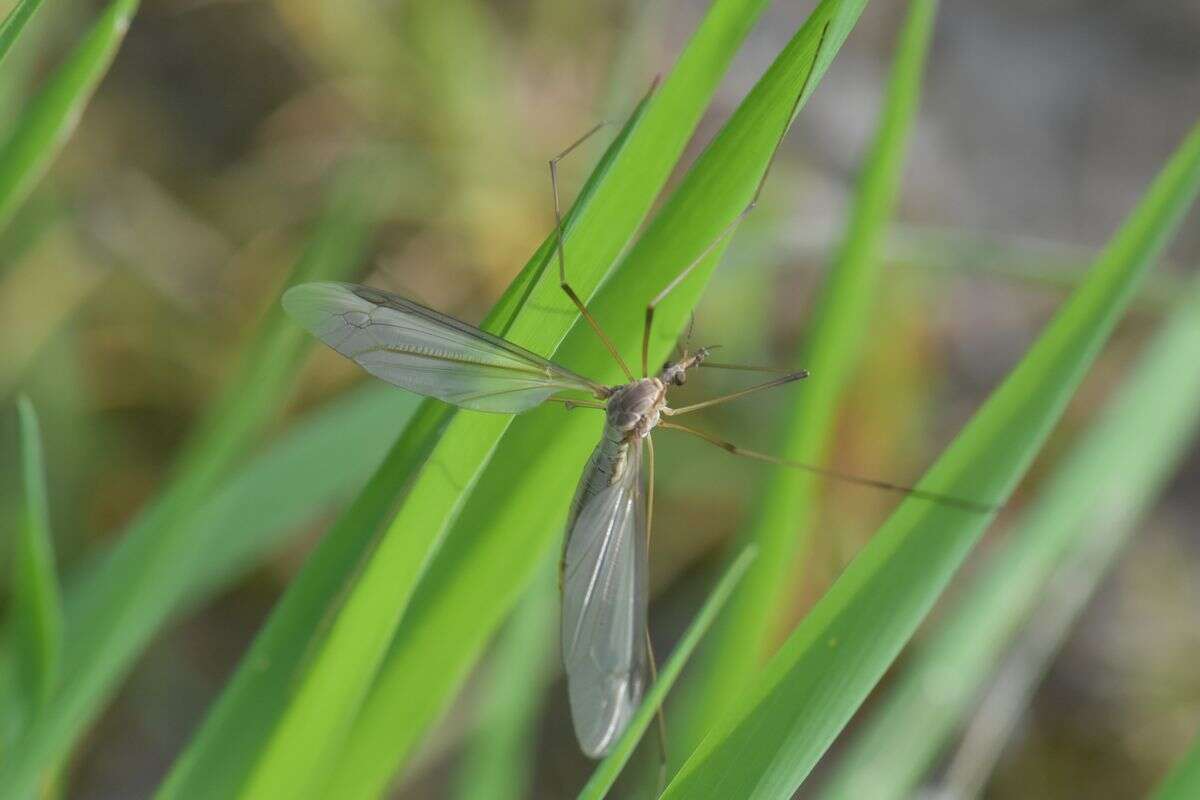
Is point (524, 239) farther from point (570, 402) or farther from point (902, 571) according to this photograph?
point (902, 571)

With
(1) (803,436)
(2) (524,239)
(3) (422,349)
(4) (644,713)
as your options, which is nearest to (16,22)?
(3) (422,349)

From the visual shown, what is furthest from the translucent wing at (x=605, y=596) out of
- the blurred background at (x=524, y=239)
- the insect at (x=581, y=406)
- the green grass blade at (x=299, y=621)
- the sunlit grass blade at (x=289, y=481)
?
the blurred background at (x=524, y=239)

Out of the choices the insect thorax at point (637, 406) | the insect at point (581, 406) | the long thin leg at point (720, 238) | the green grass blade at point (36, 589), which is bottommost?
the green grass blade at point (36, 589)

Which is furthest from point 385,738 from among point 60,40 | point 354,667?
point 60,40

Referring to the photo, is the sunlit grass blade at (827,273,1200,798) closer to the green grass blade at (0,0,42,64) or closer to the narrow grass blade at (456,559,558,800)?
the narrow grass blade at (456,559,558,800)

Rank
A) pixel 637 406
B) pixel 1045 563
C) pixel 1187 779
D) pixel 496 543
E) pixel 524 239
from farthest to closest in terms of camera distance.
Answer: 1. pixel 524 239
2. pixel 1045 563
3. pixel 637 406
4. pixel 496 543
5. pixel 1187 779

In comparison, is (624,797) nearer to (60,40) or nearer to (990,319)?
(990,319)

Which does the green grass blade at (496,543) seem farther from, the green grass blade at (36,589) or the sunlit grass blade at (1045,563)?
the sunlit grass blade at (1045,563)
